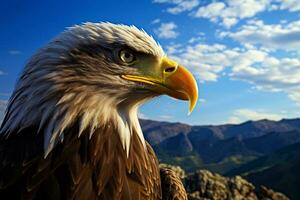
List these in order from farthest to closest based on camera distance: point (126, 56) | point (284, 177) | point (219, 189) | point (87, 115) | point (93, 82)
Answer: point (284, 177)
point (219, 189)
point (126, 56)
point (93, 82)
point (87, 115)

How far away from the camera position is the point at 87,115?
4.45m

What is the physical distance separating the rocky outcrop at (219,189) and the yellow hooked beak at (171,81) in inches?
1208

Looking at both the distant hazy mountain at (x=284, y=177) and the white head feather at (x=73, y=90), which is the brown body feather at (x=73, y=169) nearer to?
the white head feather at (x=73, y=90)

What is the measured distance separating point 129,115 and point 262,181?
175m

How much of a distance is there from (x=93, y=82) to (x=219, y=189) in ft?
116

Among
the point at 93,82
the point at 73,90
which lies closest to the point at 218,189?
the point at 93,82

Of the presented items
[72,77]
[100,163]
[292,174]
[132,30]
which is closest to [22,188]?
[100,163]

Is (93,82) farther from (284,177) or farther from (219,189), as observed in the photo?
(284,177)

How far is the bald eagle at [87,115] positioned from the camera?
417cm

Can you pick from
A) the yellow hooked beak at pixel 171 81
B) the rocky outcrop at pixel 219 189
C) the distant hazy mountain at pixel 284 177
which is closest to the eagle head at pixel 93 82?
the yellow hooked beak at pixel 171 81

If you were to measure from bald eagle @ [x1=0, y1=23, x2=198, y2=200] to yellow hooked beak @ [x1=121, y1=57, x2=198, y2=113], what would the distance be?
1 centimetres

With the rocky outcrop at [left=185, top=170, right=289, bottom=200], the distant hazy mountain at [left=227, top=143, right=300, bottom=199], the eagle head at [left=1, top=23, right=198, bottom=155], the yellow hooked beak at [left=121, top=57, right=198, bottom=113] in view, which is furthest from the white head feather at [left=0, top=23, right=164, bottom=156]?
the distant hazy mountain at [left=227, top=143, right=300, bottom=199]

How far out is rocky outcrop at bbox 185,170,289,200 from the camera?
3723 centimetres

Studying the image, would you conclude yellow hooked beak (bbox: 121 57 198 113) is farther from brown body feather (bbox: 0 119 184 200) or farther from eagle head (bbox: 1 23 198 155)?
brown body feather (bbox: 0 119 184 200)
